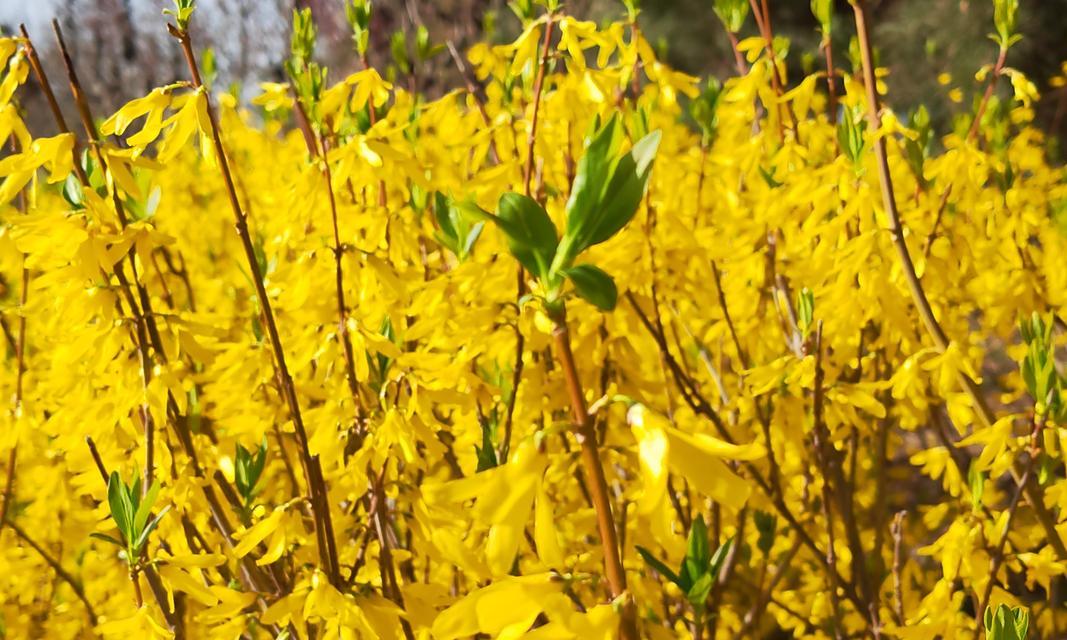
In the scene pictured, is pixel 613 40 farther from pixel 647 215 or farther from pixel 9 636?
pixel 9 636

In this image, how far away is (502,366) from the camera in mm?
1697

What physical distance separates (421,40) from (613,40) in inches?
32.2

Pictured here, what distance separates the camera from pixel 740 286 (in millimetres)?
2336

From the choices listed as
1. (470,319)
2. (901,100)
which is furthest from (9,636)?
(901,100)

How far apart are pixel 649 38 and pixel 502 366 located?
10249 mm

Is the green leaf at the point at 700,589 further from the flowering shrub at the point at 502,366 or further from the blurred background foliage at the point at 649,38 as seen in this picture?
the blurred background foliage at the point at 649,38

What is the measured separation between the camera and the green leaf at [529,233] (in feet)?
2.13

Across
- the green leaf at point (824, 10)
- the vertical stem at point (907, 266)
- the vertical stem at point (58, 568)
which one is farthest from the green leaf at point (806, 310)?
the vertical stem at point (58, 568)

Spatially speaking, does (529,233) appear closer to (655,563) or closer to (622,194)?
(622,194)

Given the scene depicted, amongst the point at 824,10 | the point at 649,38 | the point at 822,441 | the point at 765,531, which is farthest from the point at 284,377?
the point at 649,38

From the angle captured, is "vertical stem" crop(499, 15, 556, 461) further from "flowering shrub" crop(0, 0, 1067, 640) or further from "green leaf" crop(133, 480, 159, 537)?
"green leaf" crop(133, 480, 159, 537)

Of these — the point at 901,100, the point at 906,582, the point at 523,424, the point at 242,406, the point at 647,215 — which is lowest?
the point at 901,100

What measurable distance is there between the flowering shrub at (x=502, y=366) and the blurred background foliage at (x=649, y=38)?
4.63 metres

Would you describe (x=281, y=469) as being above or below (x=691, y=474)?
below
